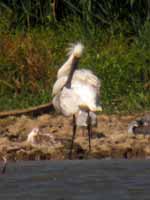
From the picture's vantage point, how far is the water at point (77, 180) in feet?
31.4

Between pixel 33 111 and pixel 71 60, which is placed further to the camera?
pixel 33 111

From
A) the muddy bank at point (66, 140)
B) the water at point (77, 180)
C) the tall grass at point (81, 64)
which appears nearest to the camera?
the water at point (77, 180)

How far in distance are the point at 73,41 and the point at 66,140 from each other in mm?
3840

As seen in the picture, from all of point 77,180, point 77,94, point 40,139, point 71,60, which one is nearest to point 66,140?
point 40,139

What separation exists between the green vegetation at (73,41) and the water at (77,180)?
10.2 ft

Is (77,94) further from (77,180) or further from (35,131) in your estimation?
(77,180)

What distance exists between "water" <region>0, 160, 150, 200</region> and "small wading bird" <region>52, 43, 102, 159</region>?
889 millimetres

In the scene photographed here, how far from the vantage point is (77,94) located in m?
12.2

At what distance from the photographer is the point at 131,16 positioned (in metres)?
16.3

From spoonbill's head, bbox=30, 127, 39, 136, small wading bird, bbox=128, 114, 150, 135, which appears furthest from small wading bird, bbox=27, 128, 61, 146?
small wading bird, bbox=128, 114, 150, 135

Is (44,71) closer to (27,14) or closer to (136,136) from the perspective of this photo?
(27,14)

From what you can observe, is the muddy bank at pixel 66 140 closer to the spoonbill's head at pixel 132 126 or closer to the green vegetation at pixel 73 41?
the spoonbill's head at pixel 132 126

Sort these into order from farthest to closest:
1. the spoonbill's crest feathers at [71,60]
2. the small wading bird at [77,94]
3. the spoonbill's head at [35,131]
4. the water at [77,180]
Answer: the spoonbill's crest feathers at [71,60]
the small wading bird at [77,94]
the spoonbill's head at [35,131]
the water at [77,180]

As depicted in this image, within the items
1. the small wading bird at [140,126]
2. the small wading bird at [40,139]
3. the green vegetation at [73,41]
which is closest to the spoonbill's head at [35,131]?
the small wading bird at [40,139]
